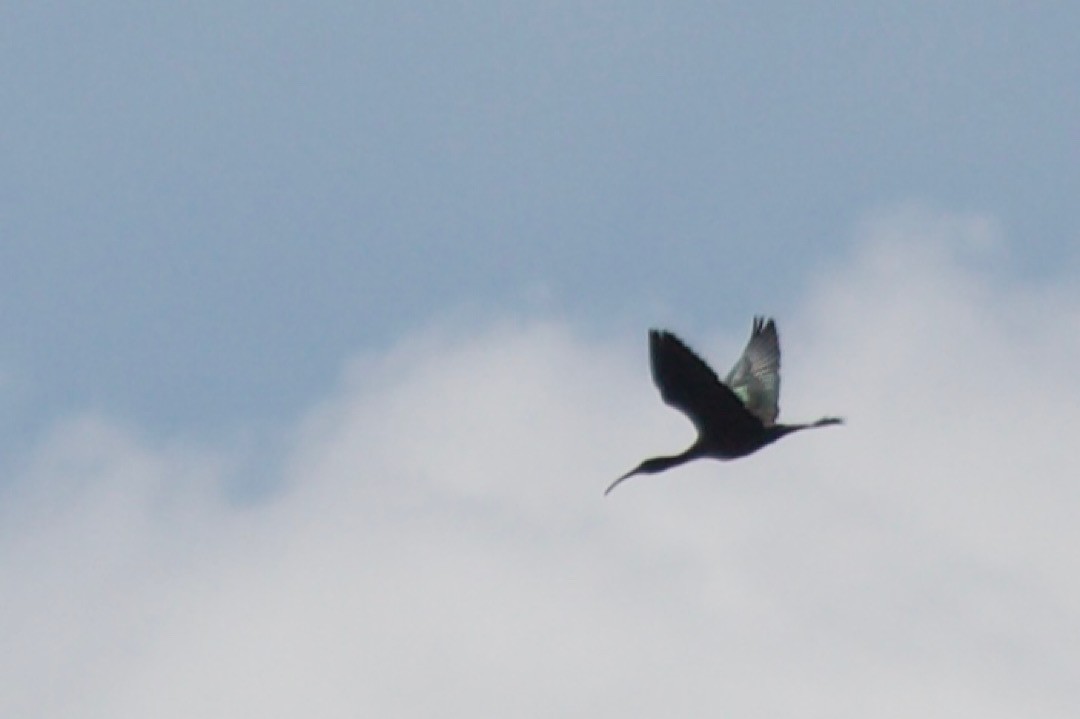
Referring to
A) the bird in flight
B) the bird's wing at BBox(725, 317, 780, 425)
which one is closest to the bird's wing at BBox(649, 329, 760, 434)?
the bird in flight

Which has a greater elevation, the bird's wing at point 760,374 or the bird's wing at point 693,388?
the bird's wing at point 760,374

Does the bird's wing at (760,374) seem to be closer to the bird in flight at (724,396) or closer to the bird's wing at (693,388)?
the bird in flight at (724,396)

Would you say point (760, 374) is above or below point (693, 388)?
above

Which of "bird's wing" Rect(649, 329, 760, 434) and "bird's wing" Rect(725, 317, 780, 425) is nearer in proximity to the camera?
"bird's wing" Rect(649, 329, 760, 434)

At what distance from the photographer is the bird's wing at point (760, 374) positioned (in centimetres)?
3606

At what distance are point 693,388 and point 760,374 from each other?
5505 millimetres

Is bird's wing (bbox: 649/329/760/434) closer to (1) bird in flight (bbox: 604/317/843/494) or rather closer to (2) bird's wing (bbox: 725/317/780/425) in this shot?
(1) bird in flight (bbox: 604/317/843/494)

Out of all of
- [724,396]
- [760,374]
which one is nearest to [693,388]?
[724,396]

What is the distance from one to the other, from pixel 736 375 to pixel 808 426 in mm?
5182

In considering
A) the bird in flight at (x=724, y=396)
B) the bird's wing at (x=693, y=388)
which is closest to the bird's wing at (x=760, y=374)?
the bird in flight at (x=724, y=396)

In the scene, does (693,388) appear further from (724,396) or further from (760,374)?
(760,374)

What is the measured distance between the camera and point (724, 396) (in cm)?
3212

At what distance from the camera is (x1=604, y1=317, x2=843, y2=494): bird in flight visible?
31.3 metres

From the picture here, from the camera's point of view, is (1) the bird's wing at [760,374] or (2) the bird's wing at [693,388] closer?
(2) the bird's wing at [693,388]
